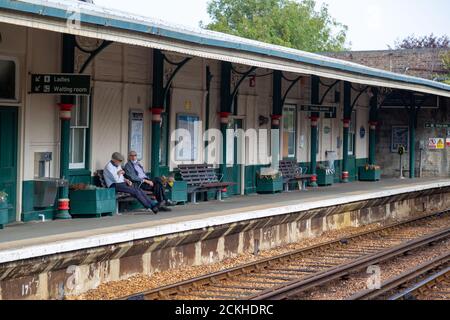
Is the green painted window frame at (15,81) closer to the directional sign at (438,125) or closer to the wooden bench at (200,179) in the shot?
the wooden bench at (200,179)

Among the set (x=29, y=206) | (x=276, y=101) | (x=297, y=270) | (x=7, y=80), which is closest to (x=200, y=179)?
(x=276, y=101)

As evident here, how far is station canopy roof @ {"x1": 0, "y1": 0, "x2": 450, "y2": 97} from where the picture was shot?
980 cm

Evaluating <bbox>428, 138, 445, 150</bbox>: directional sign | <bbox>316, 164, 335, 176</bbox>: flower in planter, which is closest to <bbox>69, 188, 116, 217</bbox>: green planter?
<bbox>316, 164, 335, 176</bbox>: flower in planter

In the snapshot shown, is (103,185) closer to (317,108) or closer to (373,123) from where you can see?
(317,108)

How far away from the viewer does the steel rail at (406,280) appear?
10.6 metres

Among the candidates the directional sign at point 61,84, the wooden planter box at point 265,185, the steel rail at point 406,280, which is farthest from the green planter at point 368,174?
the directional sign at point 61,84

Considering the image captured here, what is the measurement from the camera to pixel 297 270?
13000 millimetres

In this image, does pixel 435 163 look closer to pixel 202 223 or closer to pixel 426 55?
pixel 426 55

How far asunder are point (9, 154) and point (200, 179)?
5.51 metres

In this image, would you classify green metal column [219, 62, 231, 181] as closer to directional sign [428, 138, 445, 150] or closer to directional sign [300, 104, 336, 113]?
directional sign [300, 104, 336, 113]

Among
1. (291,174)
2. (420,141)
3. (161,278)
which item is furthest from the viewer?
(420,141)

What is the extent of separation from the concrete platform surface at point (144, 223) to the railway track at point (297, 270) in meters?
0.91
